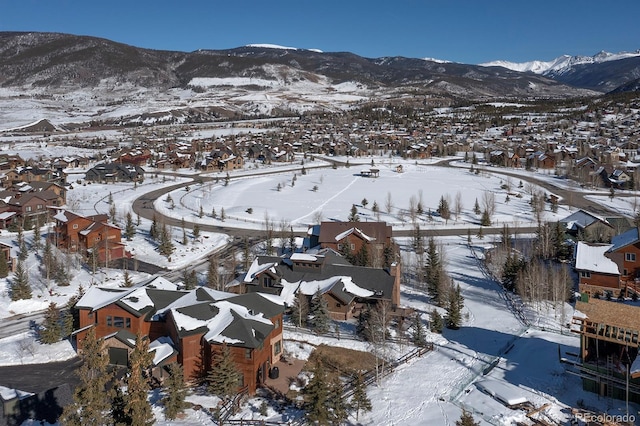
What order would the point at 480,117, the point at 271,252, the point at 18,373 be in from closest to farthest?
the point at 18,373 < the point at 271,252 < the point at 480,117

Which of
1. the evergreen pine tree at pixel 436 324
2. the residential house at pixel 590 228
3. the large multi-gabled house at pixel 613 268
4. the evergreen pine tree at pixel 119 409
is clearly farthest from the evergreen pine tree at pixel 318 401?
the residential house at pixel 590 228

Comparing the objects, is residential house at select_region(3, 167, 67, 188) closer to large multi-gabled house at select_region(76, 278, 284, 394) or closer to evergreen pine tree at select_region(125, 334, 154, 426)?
large multi-gabled house at select_region(76, 278, 284, 394)

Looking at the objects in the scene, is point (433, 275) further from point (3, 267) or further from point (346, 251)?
point (3, 267)

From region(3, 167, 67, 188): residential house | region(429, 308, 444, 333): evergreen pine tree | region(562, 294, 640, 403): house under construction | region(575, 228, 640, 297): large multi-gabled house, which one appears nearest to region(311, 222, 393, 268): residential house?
region(429, 308, 444, 333): evergreen pine tree

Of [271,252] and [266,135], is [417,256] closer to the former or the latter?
[271,252]

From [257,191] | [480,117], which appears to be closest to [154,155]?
[257,191]

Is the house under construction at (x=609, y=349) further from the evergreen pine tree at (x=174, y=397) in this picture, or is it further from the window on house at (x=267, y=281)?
the window on house at (x=267, y=281)
